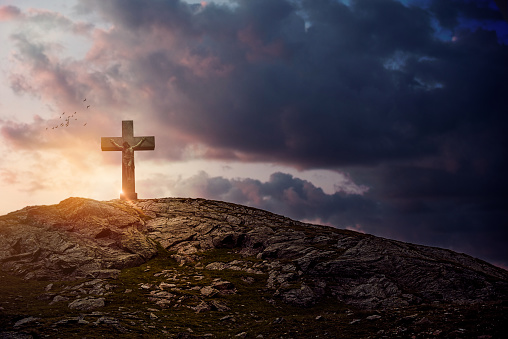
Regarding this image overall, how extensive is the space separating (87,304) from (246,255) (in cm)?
2362

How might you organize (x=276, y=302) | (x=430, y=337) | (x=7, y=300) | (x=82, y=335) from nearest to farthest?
(x=430, y=337), (x=82, y=335), (x=7, y=300), (x=276, y=302)

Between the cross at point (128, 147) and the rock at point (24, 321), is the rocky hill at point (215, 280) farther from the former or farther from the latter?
the cross at point (128, 147)

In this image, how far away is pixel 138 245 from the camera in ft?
171

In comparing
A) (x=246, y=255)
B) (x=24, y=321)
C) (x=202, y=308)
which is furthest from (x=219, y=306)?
(x=246, y=255)

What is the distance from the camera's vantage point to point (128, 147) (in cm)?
6850

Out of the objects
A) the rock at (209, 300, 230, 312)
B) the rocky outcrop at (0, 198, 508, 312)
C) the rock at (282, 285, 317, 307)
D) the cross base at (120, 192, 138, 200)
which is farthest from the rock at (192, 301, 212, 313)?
the cross base at (120, 192, 138, 200)

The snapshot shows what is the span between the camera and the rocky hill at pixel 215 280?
2953 cm

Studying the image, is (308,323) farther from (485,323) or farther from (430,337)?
(485,323)

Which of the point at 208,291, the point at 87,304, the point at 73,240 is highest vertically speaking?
the point at 73,240

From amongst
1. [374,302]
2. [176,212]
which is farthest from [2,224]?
[374,302]

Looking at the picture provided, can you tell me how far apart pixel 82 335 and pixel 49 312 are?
24.9 feet

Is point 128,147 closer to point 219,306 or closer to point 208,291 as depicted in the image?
point 208,291

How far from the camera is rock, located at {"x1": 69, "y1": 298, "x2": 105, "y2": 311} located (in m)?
34.8

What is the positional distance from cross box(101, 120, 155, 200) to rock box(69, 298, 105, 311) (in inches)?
1306
